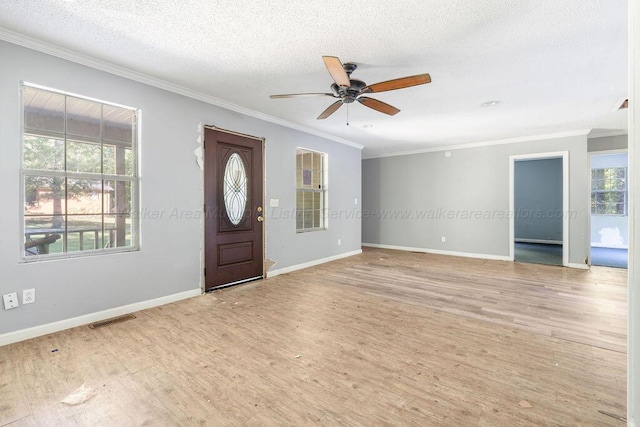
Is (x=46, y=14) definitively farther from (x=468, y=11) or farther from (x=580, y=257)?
(x=580, y=257)

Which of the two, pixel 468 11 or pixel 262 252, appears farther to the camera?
pixel 262 252

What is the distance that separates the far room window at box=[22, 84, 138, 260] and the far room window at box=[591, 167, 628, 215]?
32.9 feet

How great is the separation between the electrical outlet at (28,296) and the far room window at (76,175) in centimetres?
29

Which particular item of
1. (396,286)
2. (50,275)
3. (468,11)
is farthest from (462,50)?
(50,275)

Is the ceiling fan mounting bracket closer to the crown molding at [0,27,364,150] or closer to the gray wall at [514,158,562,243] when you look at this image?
the crown molding at [0,27,364,150]

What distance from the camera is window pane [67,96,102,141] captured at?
9.27ft

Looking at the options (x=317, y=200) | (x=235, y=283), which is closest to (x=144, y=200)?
(x=235, y=283)

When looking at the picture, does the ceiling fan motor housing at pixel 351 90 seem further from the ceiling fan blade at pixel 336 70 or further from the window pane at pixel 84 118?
the window pane at pixel 84 118

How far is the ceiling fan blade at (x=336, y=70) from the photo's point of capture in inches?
89.2

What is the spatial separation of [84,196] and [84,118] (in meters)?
0.77

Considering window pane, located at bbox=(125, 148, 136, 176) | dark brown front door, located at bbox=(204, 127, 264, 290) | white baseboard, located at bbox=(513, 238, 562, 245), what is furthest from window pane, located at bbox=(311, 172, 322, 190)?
white baseboard, located at bbox=(513, 238, 562, 245)

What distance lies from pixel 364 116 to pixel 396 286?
2.59m

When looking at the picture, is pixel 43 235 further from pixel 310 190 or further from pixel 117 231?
pixel 310 190

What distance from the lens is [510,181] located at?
239 inches
